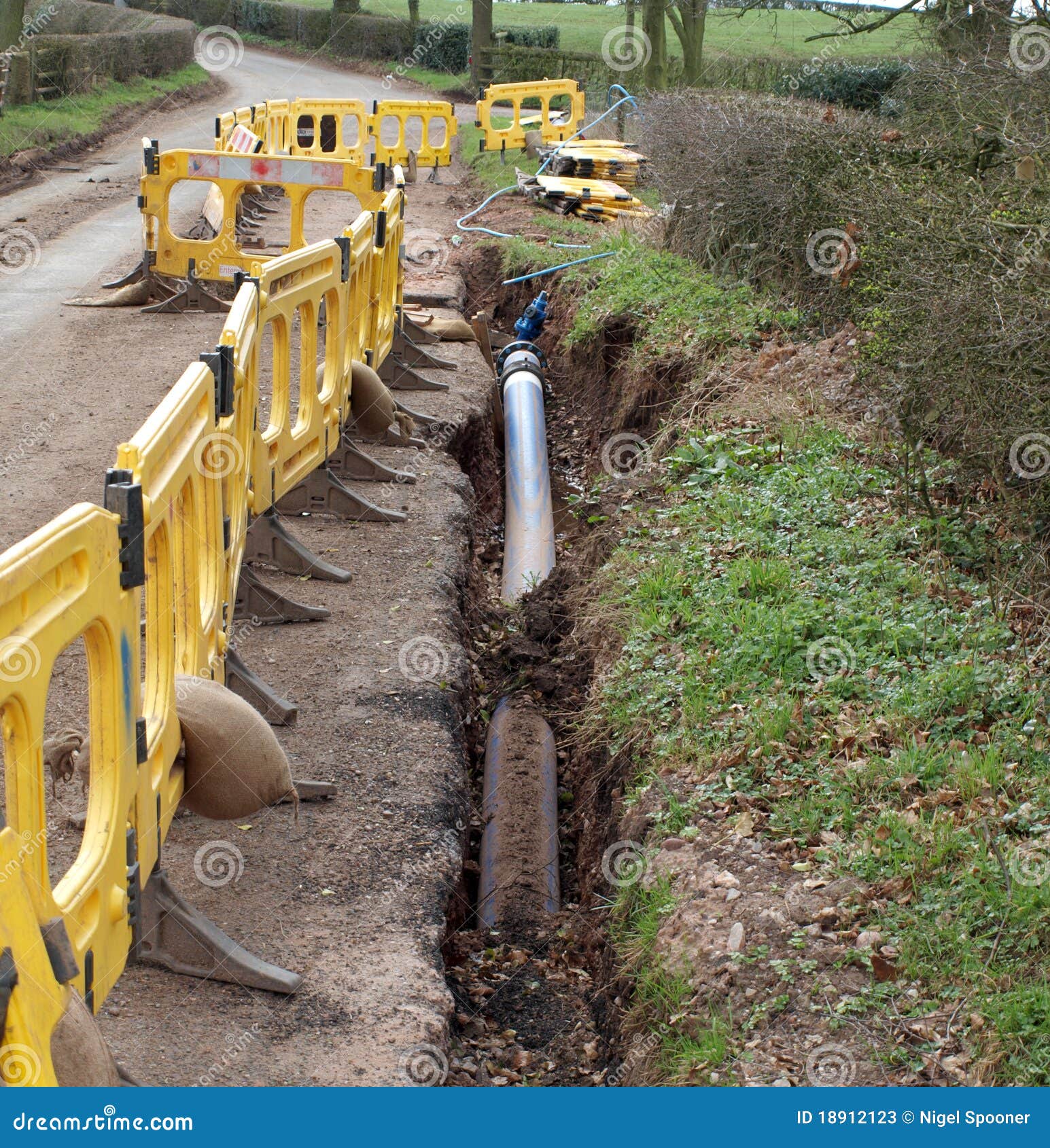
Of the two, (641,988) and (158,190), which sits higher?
(158,190)

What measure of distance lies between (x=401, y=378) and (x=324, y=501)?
295 centimetres

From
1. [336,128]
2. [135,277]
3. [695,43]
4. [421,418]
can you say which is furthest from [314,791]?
[695,43]

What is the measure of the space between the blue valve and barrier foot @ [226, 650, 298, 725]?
307 inches

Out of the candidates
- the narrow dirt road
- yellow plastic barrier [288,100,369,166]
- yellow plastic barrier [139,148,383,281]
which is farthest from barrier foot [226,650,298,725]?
yellow plastic barrier [288,100,369,166]

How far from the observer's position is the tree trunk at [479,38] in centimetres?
3275

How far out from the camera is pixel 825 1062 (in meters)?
3.47

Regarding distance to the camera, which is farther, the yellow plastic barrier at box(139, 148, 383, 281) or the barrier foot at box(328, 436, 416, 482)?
the yellow plastic barrier at box(139, 148, 383, 281)

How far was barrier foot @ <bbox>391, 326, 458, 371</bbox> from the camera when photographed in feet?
34.4

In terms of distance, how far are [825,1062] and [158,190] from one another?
9.87 metres

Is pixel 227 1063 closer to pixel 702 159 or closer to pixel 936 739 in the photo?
pixel 936 739

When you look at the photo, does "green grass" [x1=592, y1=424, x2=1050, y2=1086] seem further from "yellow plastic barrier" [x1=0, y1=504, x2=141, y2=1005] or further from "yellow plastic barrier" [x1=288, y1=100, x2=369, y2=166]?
"yellow plastic barrier" [x1=288, y1=100, x2=369, y2=166]

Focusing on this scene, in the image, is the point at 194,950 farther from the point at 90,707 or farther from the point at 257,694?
the point at 257,694

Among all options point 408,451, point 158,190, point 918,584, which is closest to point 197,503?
point 918,584

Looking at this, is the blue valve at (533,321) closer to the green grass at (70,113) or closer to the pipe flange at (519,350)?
the pipe flange at (519,350)
